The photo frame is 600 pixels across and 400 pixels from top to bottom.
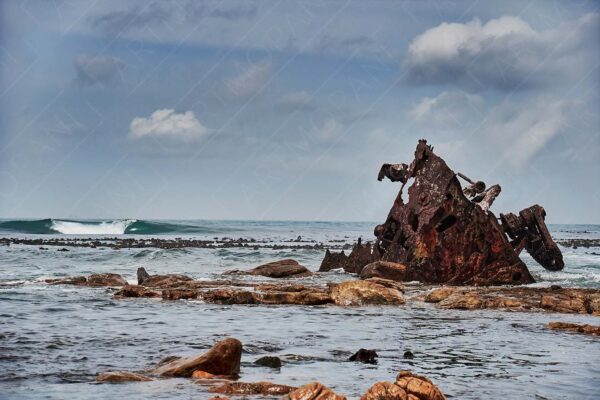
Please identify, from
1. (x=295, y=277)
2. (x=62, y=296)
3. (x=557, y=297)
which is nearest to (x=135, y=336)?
(x=62, y=296)

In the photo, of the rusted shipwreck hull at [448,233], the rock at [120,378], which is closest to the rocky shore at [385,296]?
the rusted shipwreck hull at [448,233]

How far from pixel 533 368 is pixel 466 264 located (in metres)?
13.7

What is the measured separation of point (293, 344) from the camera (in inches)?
483

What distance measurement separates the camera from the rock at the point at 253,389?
820cm

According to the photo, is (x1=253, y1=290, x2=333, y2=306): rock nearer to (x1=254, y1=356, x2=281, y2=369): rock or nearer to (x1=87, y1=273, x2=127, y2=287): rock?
(x1=87, y1=273, x2=127, y2=287): rock

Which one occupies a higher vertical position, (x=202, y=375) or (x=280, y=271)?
(x=280, y=271)

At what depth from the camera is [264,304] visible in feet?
61.7

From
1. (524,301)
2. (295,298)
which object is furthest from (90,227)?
(524,301)

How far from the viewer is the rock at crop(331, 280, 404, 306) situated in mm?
18703

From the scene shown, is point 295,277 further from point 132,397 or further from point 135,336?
point 132,397

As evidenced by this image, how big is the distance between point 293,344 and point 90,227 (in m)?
102

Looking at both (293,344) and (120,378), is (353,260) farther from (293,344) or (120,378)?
(120,378)

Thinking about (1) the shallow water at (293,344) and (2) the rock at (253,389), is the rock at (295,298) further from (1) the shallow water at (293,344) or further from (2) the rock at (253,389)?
(2) the rock at (253,389)

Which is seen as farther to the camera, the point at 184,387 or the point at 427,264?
the point at 427,264
